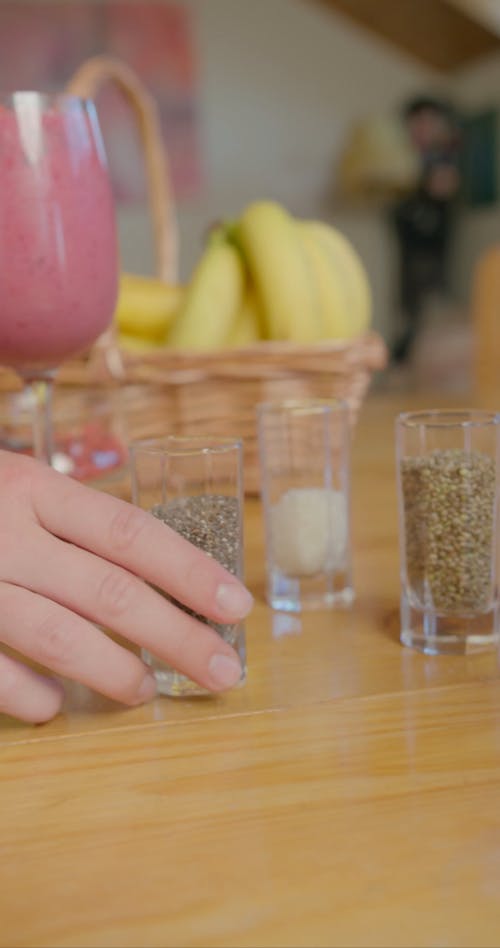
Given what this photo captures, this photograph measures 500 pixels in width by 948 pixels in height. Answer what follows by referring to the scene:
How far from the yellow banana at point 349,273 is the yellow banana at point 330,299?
2cm

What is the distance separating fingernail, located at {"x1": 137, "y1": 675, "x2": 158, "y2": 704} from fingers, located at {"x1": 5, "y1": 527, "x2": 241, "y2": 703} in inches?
0.6

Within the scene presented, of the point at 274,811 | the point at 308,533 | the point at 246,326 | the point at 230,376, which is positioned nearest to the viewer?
the point at 274,811

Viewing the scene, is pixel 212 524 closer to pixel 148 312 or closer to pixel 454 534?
pixel 454 534

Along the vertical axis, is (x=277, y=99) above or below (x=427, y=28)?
below

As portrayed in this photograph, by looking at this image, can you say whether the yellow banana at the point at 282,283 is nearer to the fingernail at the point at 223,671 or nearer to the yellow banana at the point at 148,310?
the yellow banana at the point at 148,310

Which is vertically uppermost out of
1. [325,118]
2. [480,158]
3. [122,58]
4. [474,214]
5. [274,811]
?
[122,58]

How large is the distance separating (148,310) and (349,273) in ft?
0.83

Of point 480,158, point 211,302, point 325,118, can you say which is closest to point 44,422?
A: point 211,302

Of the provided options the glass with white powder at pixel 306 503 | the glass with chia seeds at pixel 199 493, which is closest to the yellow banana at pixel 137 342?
the glass with white powder at pixel 306 503

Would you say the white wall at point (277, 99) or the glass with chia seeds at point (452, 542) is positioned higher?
the white wall at point (277, 99)

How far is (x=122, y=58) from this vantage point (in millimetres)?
5180

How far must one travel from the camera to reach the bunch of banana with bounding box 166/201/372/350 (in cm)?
111

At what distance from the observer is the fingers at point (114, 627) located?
0.52 metres

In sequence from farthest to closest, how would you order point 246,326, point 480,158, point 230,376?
1. point 480,158
2. point 246,326
3. point 230,376
